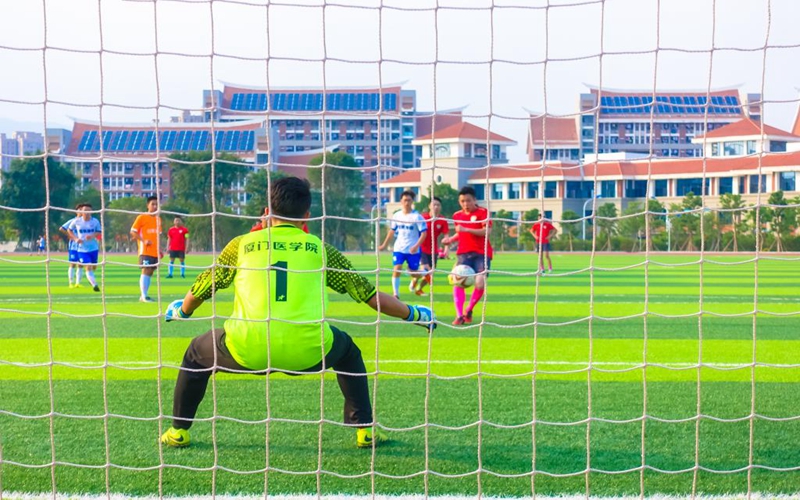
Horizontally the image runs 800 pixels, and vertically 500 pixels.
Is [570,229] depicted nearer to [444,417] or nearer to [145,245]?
[145,245]

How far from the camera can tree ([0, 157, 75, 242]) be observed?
60.3ft

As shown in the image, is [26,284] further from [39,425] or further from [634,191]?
[634,191]

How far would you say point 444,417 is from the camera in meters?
5.52

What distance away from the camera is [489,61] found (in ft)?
14.4

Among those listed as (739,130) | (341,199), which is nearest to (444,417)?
(739,130)

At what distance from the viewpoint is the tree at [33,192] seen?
18.4 m

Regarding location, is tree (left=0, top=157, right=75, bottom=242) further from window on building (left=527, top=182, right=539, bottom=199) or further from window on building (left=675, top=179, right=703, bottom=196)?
window on building (left=675, top=179, right=703, bottom=196)

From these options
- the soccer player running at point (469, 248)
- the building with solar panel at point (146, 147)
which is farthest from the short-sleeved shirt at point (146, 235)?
the soccer player running at point (469, 248)

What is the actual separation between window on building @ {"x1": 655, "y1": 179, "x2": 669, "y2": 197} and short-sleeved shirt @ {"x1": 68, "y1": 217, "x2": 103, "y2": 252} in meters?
30.9

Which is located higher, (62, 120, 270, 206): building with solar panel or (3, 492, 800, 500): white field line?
(62, 120, 270, 206): building with solar panel

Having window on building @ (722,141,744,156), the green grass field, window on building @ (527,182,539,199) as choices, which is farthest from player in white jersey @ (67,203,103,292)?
window on building @ (527,182,539,199)

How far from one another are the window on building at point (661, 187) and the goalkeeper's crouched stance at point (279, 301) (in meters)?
39.2

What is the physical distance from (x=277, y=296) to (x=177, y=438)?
0.97 metres

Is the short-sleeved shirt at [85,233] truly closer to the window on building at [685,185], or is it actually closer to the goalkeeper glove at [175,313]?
the goalkeeper glove at [175,313]
